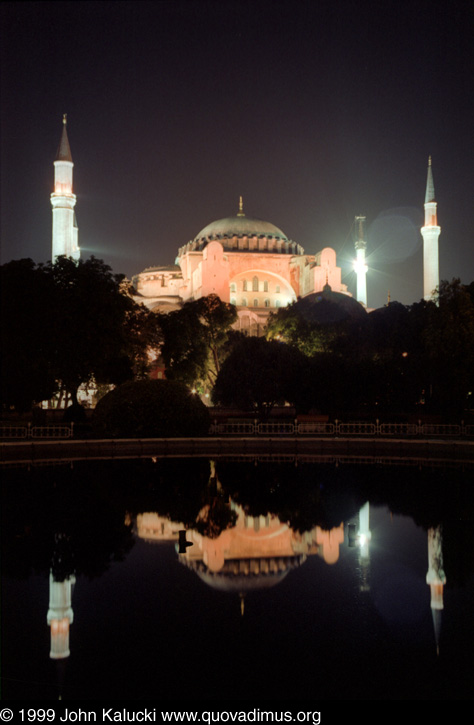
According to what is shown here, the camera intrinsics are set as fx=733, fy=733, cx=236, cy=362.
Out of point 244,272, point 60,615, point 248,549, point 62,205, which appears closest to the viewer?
point 60,615

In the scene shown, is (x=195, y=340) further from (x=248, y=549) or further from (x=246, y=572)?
(x=246, y=572)

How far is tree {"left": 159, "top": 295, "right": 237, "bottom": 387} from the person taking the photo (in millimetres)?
32938

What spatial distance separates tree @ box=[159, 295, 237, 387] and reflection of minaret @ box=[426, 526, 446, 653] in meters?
24.3

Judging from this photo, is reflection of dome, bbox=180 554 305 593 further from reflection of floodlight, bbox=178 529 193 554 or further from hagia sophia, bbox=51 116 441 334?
hagia sophia, bbox=51 116 441 334

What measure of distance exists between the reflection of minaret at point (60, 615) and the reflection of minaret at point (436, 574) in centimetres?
272

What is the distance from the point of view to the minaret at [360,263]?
6025 centimetres

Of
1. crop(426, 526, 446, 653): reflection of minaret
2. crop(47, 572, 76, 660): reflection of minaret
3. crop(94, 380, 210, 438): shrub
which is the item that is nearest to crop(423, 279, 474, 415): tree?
crop(94, 380, 210, 438): shrub

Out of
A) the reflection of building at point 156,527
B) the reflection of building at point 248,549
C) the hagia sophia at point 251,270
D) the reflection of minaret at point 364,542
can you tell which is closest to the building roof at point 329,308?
the hagia sophia at point 251,270

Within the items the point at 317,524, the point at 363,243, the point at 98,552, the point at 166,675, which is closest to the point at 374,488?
A: the point at 317,524

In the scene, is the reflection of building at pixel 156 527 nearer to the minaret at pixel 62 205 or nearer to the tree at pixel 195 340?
the tree at pixel 195 340

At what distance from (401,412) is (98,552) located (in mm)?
20164

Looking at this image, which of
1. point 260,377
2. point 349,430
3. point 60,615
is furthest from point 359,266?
point 60,615

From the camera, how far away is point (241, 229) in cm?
6612

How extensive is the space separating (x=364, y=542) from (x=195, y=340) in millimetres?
25501
